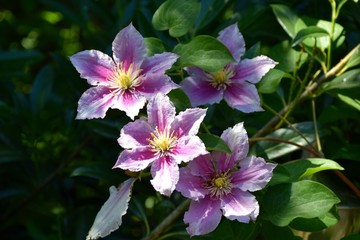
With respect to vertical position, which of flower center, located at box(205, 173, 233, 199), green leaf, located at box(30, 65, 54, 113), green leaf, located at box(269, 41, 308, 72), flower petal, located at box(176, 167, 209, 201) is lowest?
green leaf, located at box(30, 65, 54, 113)

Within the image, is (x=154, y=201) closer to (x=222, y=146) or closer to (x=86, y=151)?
(x=86, y=151)

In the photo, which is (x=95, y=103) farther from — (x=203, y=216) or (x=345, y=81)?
(x=345, y=81)

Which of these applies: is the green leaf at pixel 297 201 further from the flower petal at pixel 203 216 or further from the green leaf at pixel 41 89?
the green leaf at pixel 41 89

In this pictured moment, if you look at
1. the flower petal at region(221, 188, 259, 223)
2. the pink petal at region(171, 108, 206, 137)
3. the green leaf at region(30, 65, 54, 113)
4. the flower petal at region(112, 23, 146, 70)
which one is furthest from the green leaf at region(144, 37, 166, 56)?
the green leaf at region(30, 65, 54, 113)

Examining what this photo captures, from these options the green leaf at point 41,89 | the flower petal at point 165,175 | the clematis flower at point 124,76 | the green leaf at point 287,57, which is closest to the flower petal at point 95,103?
the clematis flower at point 124,76

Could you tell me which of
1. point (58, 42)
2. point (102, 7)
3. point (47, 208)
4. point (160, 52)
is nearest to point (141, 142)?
point (160, 52)

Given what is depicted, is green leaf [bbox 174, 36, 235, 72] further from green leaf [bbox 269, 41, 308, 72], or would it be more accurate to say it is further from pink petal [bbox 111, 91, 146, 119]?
green leaf [bbox 269, 41, 308, 72]
